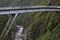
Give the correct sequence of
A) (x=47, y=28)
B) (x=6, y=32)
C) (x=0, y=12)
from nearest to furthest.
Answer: (x=0, y=12)
(x=6, y=32)
(x=47, y=28)

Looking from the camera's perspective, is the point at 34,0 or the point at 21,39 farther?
the point at 34,0

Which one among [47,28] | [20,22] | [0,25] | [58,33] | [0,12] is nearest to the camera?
[0,12]

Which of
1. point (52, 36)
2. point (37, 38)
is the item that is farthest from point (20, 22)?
point (52, 36)

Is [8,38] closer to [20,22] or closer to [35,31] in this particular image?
[35,31]

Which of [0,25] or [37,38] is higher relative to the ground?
[0,25]

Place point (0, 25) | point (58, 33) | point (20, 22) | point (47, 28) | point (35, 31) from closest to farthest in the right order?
point (58, 33)
point (47, 28)
point (0, 25)
point (35, 31)
point (20, 22)

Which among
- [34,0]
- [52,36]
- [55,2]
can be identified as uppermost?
[34,0]

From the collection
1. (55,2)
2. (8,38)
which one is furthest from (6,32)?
(55,2)

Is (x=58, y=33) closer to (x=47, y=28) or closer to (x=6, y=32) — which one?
(x=47, y=28)

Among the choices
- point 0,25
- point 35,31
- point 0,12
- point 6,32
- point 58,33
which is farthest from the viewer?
point 35,31
